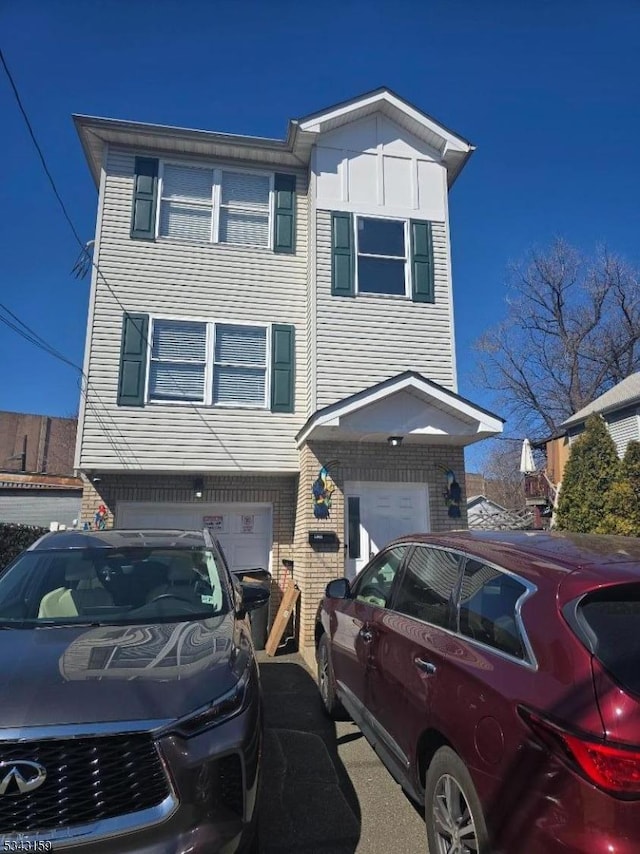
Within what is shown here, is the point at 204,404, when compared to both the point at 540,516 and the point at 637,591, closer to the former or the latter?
the point at 637,591

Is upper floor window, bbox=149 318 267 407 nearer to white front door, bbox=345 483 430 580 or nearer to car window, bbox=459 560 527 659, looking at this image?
white front door, bbox=345 483 430 580

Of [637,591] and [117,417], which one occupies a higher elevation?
[117,417]

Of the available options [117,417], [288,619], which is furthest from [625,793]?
[117,417]

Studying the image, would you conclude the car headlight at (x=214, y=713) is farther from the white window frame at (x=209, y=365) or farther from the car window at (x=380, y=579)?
the white window frame at (x=209, y=365)

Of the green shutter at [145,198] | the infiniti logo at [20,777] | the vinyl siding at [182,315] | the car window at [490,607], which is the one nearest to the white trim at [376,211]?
the vinyl siding at [182,315]

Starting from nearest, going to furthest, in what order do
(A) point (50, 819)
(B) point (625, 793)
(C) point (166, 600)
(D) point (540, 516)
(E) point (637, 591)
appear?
(B) point (625, 793) < (A) point (50, 819) < (E) point (637, 591) < (C) point (166, 600) < (D) point (540, 516)

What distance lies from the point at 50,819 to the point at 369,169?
10.5m

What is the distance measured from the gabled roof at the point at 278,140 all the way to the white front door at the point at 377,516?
246 inches

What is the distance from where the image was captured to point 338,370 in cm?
922

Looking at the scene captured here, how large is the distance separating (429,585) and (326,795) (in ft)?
5.38

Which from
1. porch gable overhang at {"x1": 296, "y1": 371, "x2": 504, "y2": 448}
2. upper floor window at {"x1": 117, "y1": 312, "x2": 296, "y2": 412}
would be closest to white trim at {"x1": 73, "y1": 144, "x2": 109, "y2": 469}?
upper floor window at {"x1": 117, "y1": 312, "x2": 296, "y2": 412}

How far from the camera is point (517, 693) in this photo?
214 cm

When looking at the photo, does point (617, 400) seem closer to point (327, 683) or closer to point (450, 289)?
point (450, 289)

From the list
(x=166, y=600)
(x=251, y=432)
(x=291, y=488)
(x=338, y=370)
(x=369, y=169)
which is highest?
(x=369, y=169)
